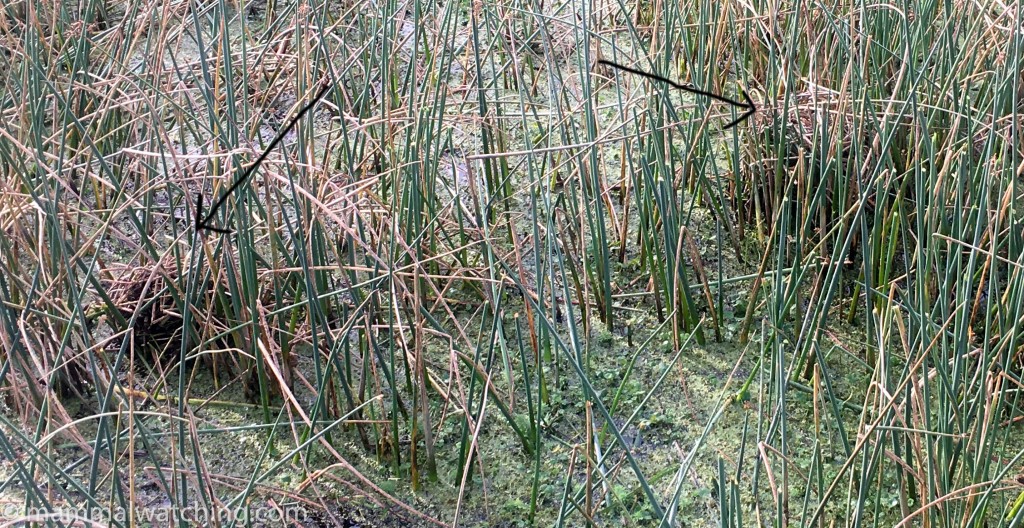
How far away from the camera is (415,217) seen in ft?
5.12

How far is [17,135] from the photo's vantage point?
5.82ft

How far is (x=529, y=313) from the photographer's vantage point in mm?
1562

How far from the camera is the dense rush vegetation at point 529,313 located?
1.28 m

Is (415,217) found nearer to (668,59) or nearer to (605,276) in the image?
(605,276)

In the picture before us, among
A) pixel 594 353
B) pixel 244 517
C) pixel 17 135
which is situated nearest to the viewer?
pixel 244 517

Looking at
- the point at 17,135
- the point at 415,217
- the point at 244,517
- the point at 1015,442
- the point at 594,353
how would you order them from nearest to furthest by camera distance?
the point at 244,517 < the point at 1015,442 < the point at 415,217 < the point at 594,353 < the point at 17,135

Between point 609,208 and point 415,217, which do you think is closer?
point 415,217

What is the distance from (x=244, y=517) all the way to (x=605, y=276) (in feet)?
2.18

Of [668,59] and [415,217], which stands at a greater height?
[668,59]

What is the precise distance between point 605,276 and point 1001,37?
0.88 metres

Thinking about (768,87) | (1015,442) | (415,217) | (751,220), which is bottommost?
(1015,442)

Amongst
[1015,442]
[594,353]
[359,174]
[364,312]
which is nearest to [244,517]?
[364,312]

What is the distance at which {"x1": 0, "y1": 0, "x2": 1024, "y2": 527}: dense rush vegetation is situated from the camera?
4.20 ft

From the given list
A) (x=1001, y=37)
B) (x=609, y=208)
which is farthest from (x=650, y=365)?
(x=1001, y=37)
